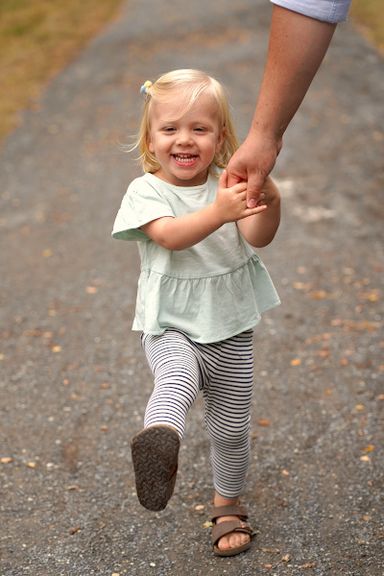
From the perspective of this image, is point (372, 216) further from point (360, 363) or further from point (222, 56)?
point (222, 56)

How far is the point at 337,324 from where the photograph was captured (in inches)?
197

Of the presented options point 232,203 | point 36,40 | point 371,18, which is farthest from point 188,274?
point 36,40

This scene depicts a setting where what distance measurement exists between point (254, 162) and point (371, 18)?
41.1 ft

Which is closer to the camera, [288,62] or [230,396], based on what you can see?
[288,62]

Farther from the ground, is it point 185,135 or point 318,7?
point 318,7

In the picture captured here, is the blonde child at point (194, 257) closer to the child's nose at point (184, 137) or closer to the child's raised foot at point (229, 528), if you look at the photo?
the child's nose at point (184, 137)

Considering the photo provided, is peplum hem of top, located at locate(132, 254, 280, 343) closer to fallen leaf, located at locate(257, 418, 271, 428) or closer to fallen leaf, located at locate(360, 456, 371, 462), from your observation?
fallen leaf, located at locate(360, 456, 371, 462)

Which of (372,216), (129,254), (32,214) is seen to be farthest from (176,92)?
(32,214)

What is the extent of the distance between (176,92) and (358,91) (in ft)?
26.9

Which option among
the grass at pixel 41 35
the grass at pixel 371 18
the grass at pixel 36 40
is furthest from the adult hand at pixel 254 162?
the grass at pixel 371 18

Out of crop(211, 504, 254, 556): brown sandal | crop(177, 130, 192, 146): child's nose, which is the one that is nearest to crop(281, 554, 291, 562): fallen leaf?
crop(211, 504, 254, 556): brown sandal

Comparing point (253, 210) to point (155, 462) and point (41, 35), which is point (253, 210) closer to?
point (155, 462)

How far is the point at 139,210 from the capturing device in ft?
8.52

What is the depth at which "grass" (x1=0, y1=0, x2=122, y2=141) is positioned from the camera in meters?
11.4
